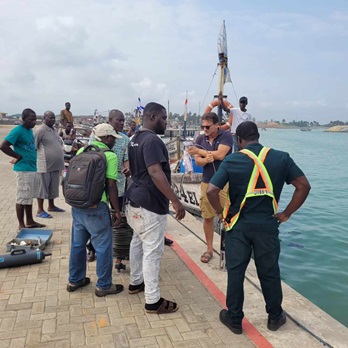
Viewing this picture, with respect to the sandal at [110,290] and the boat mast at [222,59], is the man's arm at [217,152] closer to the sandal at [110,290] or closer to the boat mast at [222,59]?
the sandal at [110,290]

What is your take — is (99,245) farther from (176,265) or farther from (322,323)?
(322,323)

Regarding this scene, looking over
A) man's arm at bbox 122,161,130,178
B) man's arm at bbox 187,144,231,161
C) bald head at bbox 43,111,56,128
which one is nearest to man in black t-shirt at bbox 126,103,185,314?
man's arm at bbox 122,161,130,178

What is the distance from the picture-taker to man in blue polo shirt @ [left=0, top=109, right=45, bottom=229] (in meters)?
5.29

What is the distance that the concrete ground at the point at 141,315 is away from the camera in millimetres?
2994

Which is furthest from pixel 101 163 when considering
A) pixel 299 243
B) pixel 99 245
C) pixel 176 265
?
pixel 299 243

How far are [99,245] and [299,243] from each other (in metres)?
6.69

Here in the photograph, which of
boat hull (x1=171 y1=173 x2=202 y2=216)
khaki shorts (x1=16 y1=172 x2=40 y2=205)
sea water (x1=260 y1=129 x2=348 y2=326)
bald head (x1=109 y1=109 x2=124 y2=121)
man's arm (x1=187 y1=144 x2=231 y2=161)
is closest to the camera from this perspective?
man's arm (x1=187 y1=144 x2=231 y2=161)

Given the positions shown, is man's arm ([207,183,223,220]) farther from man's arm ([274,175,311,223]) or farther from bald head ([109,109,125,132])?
bald head ([109,109,125,132])

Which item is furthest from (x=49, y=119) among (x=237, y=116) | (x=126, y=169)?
(x=237, y=116)

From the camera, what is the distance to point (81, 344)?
9.48 feet

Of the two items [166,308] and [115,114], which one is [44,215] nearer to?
[115,114]

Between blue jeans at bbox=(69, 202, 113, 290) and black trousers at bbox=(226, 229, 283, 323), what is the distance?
1.28 meters

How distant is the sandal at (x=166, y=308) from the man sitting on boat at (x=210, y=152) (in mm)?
1325

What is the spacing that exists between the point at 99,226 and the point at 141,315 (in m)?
0.96
